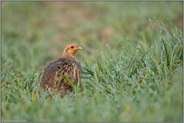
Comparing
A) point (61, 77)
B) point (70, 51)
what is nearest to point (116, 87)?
point (61, 77)

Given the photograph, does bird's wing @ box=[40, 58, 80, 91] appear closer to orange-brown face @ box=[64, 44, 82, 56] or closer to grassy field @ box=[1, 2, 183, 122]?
grassy field @ box=[1, 2, 183, 122]

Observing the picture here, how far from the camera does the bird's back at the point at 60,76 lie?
18.9 ft

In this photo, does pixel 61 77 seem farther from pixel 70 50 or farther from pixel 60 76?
pixel 70 50

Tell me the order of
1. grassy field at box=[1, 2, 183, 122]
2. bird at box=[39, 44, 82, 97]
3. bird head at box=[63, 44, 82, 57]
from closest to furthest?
grassy field at box=[1, 2, 183, 122], bird at box=[39, 44, 82, 97], bird head at box=[63, 44, 82, 57]

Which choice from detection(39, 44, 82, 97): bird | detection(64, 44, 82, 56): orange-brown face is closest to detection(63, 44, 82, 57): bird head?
detection(64, 44, 82, 56): orange-brown face

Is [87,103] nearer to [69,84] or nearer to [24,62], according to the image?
[69,84]

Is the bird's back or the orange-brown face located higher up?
the orange-brown face

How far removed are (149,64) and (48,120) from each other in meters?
1.65

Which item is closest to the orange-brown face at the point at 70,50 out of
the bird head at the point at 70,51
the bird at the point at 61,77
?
the bird head at the point at 70,51

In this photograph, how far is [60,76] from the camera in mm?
5777

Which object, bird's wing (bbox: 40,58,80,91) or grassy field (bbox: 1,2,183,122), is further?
bird's wing (bbox: 40,58,80,91)

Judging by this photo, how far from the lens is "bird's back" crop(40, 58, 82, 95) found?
575 cm

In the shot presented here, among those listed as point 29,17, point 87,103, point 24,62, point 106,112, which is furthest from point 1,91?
point 29,17

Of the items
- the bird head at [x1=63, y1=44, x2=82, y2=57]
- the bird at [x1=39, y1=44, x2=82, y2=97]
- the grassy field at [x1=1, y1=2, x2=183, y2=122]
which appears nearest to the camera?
the grassy field at [x1=1, y1=2, x2=183, y2=122]
